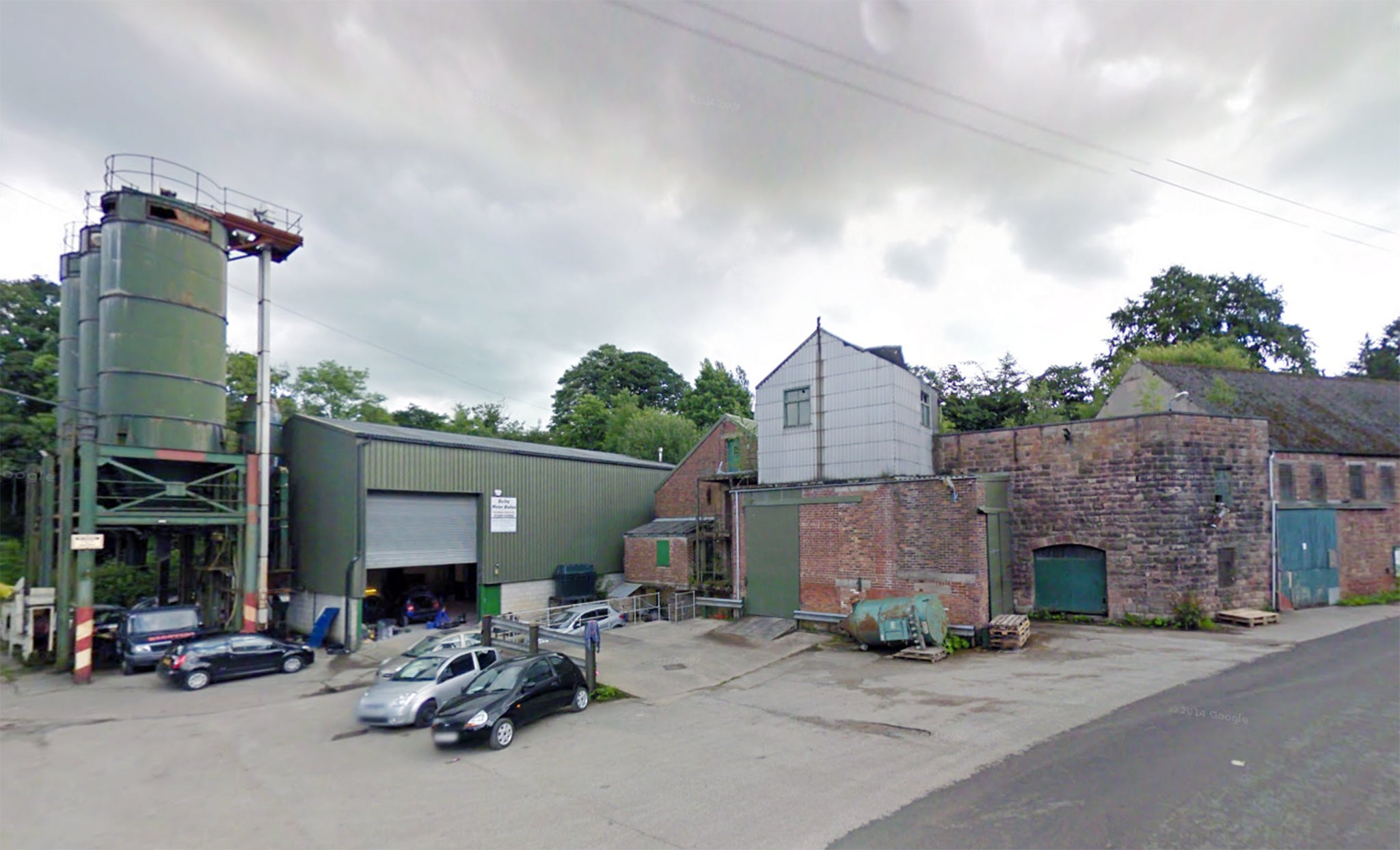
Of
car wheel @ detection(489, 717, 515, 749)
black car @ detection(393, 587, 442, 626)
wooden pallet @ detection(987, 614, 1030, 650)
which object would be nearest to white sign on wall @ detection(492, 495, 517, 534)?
black car @ detection(393, 587, 442, 626)

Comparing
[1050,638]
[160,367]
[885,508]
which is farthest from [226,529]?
[1050,638]

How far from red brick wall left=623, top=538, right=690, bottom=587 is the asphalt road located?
1774 cm

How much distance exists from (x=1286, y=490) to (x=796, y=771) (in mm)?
22473

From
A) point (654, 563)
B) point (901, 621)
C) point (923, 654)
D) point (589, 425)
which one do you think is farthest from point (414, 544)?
point (589, 425)

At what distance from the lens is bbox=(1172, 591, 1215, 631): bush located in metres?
19.3

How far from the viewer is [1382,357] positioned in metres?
53.6

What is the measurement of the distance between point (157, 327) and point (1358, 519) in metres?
38.7

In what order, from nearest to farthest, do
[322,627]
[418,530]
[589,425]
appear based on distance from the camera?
[322,627] → [418,530] → [589,425]

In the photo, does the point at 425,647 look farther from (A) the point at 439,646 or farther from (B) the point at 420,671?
(B) the point at 420,671

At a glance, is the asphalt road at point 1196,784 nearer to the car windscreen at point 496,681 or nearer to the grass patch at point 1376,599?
the car windscreen at point 496,681

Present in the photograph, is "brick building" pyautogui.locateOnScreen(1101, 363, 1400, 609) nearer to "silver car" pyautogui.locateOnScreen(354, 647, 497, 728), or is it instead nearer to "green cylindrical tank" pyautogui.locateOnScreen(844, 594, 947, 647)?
"green cylindrical tank" pyautogui.locateOnScreen(844, 594, 947, 647)

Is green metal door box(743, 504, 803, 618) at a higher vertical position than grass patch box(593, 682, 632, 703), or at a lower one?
higher

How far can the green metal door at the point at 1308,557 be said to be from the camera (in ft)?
73.4

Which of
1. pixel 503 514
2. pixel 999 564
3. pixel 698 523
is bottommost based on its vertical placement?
pixel 999 564
